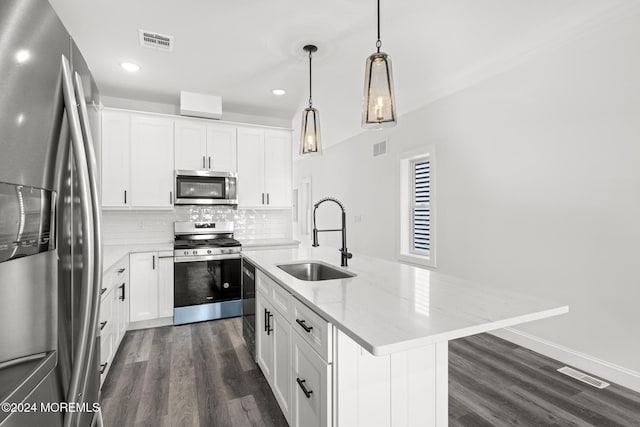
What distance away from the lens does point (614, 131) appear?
2.42 m

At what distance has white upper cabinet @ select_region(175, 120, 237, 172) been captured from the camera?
13.5ft

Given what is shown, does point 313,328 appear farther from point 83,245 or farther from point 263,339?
point 263,339

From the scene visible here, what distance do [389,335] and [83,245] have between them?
899 millimetres

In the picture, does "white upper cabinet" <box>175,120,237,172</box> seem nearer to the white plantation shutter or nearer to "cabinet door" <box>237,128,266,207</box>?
"cabinet door" <box>237,128,266,207</box>

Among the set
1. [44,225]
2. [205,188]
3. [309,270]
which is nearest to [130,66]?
[205,188]

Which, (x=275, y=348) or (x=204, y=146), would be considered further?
(x=204, y=146)

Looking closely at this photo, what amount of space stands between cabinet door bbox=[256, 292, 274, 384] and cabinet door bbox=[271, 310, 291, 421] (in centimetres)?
10

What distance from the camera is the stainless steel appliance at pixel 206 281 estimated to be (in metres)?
3.74

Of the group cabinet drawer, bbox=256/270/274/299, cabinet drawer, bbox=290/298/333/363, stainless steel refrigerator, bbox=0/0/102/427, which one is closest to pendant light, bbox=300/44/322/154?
cabinet drawer, bbox=256/270/274/299

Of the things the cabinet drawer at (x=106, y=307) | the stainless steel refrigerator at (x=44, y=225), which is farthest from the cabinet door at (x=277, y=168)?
the stainless steel refrigerator at (x=44, y=225)

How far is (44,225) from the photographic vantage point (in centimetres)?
70

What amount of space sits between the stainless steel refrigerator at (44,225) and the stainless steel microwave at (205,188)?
129 inches

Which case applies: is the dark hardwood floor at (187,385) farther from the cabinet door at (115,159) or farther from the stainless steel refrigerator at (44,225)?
the cabinet door at (115,159)

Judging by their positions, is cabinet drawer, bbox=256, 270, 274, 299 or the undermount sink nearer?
cabinet drawer, bbox=256, 270, 274, 299
